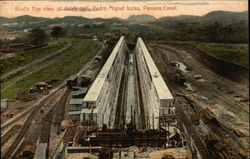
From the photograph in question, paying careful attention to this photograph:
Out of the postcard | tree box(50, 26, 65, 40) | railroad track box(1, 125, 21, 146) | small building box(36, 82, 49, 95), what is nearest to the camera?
the postcard

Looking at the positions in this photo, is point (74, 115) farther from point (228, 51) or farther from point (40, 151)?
point (228, 51)

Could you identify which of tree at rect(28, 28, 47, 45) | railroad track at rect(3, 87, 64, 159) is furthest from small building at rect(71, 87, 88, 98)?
tree at rect(28, 28, 47, 45)

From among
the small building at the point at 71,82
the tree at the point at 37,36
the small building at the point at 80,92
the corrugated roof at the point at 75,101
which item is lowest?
the corrugated roof at the point at 75,101

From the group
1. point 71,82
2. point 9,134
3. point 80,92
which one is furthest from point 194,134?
point 9,134

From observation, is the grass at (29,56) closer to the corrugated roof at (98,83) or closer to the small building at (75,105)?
the corrugated roof at (98,83)

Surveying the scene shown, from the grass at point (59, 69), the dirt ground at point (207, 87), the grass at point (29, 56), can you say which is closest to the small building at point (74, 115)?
the grass at point (59, 69)

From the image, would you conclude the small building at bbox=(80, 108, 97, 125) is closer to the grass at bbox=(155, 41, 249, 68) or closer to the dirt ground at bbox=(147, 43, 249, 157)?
the dirt ground at bbox=(147, 43, 249, 157)
